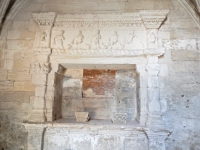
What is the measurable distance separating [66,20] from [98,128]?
6.70 ft

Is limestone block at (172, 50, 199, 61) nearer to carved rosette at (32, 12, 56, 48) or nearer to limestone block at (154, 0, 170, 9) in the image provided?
limestone block at (154, 0, 170, 9)

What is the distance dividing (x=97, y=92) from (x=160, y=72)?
4.44ft

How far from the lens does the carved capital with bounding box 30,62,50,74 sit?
3180 mm

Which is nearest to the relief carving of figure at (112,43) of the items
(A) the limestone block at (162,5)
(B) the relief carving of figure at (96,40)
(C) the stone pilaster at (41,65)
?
(B) the relief carving of figure at (96,40)

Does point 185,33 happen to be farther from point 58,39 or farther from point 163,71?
point 58,39

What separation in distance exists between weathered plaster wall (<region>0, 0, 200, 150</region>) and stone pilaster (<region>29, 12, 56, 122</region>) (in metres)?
0.15

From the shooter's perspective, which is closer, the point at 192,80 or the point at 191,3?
the point at 192,80

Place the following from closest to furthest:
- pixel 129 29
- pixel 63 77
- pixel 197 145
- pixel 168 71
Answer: pixel 197 145 < pixel 168 71 < pixel 129 29 < pixel 63 77

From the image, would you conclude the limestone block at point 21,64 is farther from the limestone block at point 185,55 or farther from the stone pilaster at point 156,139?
the limestone block at point 185,55

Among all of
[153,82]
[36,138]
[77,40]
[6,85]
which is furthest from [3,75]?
[153,82]

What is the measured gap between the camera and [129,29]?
3242 millimetres

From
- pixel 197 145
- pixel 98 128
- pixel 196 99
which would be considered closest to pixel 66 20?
pixel 98 128

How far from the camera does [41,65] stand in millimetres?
3197

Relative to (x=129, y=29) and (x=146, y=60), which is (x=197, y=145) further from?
(x=129, y=29)
